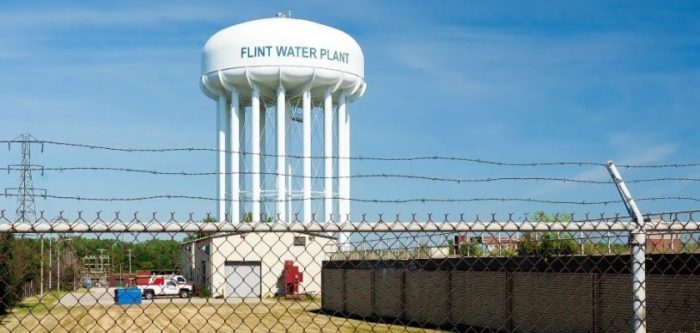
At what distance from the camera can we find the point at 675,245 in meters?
19.5

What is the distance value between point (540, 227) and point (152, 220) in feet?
9.32

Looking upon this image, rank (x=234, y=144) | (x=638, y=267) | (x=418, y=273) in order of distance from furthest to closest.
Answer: (x=234, y=144)
(x=418, y=273)
(x=638, y=267)

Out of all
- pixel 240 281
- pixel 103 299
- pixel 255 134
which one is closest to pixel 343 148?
pixel 255 134

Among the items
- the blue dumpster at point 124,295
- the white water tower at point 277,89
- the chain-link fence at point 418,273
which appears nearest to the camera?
the chain-link fence at point 418,273

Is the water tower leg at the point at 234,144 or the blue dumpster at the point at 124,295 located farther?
the water tower leg at the point at 234,144

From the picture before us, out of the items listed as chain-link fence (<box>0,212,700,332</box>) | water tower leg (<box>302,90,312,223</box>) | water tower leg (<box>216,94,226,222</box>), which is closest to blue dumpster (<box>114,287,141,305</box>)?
chain-link fence (<box>0,212,700,332</box>)

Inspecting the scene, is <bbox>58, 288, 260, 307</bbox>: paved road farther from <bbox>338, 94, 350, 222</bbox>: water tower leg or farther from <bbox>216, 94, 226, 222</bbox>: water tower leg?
<bbox>338, 94, 350, 222</bbox>: water tower leg

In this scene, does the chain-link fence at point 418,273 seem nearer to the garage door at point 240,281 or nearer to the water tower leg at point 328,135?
the garage door at point 240,281

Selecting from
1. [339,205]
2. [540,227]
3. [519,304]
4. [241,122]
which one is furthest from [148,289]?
[540,227]

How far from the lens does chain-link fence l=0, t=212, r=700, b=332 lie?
6.84 metres

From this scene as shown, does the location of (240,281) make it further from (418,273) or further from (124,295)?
(124,295)

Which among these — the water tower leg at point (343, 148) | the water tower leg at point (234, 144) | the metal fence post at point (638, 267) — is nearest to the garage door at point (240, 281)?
the water tower leg at point (234, 144)

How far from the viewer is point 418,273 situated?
102ft

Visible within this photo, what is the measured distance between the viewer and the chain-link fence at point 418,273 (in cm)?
684
